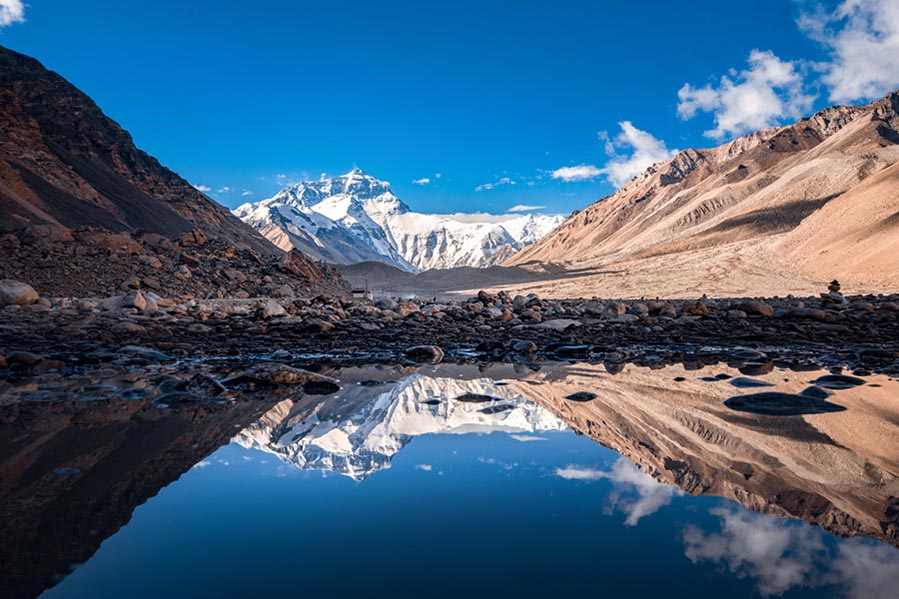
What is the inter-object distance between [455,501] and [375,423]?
183 cm

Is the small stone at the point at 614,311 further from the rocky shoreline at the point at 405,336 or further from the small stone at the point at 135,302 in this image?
the small stone at the point at 135,302

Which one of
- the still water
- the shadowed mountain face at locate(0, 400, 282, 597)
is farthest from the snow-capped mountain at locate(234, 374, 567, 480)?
the shadowed mountain face at locate(0, 400, 282, 597)

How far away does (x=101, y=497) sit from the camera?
3.03 meters

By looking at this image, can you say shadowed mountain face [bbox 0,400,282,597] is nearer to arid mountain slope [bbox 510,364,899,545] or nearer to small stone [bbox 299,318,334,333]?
arid mountain slope [bbox 510,364,899,545]

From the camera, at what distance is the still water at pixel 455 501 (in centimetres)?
221

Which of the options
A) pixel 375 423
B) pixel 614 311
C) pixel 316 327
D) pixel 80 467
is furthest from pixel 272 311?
pixel 80 467

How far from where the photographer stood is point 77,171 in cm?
5697

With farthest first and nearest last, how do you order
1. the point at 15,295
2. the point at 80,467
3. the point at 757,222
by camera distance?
the point at 757,222, the point at 15,295, the point at 80,467

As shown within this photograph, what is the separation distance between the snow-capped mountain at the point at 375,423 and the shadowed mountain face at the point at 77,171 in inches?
1399

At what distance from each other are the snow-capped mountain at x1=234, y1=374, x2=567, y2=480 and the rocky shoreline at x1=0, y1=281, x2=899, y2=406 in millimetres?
1212

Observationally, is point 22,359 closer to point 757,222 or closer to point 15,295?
point 15,295

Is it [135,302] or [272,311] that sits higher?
[135,302]

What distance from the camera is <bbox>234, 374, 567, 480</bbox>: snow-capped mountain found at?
3826mm

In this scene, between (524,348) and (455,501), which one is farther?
(524,348)
